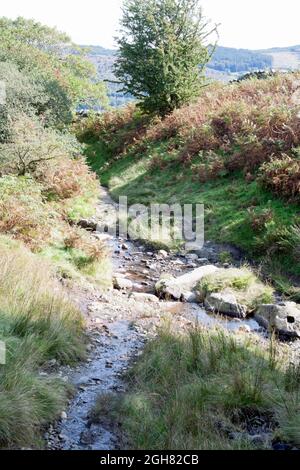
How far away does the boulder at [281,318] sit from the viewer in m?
6.90

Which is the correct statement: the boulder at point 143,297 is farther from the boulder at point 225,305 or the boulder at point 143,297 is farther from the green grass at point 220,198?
the green grass at point 220,198

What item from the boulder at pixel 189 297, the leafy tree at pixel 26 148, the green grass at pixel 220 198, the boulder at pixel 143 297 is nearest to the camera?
the boulder at pixel 143 297

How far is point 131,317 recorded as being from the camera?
7328mm

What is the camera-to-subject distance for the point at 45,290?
6.47 m

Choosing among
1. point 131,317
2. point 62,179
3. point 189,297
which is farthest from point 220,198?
point 131,317

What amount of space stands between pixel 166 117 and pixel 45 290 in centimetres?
1275

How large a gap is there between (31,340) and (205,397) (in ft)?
6.65

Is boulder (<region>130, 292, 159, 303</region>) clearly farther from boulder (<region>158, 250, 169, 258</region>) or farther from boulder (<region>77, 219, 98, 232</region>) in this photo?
boulder (<region>77, 219, 98, 232</region>)

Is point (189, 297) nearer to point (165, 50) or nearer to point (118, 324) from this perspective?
point (118, 324)
